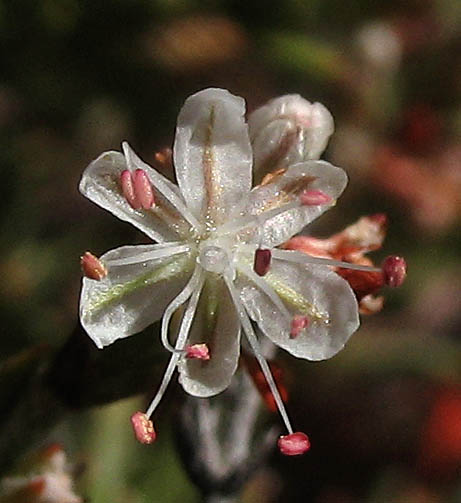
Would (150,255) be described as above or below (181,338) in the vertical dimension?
above

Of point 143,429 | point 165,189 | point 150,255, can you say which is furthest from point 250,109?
point 143,429

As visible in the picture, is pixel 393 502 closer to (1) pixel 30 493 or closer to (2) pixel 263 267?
(1) pixel 30 493

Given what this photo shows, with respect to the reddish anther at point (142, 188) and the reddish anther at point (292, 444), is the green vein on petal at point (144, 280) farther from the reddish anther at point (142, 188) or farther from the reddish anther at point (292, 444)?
the reddish anther at point (292, 444)

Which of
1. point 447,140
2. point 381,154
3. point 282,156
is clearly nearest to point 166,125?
point 381,154

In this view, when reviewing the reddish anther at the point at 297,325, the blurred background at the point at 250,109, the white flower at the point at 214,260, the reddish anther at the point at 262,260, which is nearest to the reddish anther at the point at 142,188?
the white flower at the point at 214,260

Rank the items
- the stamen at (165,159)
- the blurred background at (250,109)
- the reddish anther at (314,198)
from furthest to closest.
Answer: the blurred background at (250,109) < the stamen at (165,159) < the reddish anther at (314,198)

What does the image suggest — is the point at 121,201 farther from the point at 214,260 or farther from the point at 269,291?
the point at 269,291

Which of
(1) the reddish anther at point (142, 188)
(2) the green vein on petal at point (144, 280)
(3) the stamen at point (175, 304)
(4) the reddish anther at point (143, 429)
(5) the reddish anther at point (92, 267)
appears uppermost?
(1) the reddish anther at point (142, 188)

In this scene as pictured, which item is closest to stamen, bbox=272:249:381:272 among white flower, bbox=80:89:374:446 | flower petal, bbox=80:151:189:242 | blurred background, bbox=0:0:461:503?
white flower, bbox=80:89:374:446
